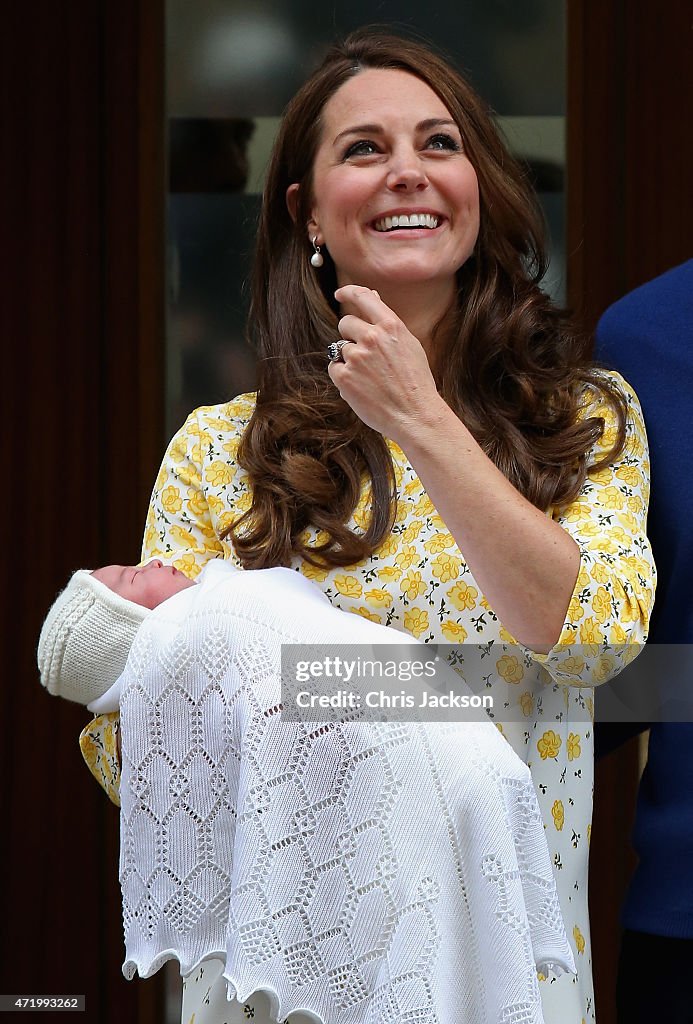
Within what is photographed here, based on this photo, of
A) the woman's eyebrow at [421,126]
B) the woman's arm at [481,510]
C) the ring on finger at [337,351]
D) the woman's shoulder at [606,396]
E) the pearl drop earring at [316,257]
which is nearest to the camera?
the woman's arm at [481,510]

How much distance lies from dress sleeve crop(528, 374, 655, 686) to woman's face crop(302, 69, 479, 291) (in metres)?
0.39

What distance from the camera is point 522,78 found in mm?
3049

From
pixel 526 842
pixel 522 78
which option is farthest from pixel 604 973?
pixel 522 78

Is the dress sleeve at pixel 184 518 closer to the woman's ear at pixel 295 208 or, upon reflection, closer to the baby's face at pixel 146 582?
the baby's face at pixel 146 582

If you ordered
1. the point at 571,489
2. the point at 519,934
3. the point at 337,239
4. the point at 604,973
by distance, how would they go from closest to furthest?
the point at 519,934 < the point at 571,489 < the point at 337,239 < the point at 604,973

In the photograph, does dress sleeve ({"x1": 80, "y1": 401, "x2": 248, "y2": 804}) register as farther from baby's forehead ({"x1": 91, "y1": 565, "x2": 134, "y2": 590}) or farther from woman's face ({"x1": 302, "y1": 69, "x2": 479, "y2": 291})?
woman's face ({"x1": 302, "y1": 69, "x2": 479, "y2": 291})

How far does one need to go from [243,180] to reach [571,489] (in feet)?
4.90

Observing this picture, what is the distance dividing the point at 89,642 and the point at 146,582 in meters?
0.12

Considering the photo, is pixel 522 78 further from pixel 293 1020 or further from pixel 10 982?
pixel 10 982

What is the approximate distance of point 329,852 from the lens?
1606mm

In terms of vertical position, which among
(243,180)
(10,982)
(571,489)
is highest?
(243,180)

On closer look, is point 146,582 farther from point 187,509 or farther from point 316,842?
point 316,842

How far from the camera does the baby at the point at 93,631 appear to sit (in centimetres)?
187

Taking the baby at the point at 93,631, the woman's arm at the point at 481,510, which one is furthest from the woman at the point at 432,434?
the baby at the point at 93,631
